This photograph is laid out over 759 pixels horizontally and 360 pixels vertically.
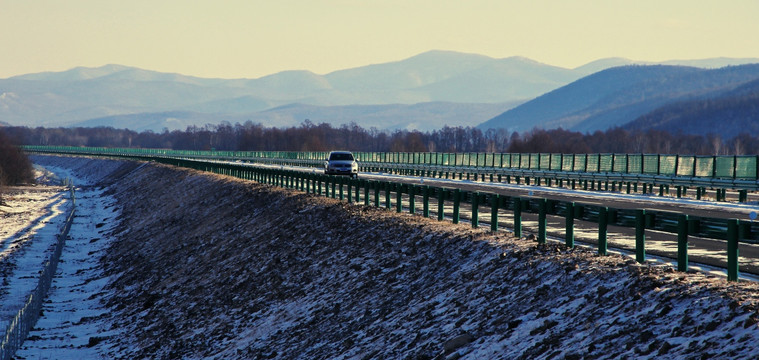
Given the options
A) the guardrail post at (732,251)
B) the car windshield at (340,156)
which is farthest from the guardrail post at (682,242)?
the car windshield at (340,156)

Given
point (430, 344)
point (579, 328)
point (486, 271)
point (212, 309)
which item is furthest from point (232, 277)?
point (579, 328)

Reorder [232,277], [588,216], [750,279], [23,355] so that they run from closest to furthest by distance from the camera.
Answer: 1. [750,279]
2. [588,216]
3. [23,355]
4. [232,277]

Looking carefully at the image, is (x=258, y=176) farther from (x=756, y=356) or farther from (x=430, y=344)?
(x=756, y=356)

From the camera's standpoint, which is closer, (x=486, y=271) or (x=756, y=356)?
(x=756, y=356)

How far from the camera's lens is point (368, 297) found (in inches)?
696

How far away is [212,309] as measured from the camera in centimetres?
2336

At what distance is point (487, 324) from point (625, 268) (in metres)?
2.14

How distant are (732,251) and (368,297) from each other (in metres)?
7.45

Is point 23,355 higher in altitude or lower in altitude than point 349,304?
lower

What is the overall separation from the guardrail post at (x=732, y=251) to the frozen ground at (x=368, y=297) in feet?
1.34

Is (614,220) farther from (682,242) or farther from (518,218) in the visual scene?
(518,218)

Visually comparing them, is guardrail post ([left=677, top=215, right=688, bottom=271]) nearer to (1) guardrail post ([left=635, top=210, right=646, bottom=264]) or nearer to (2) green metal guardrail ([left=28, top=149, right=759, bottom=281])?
(2) green metal guardrail ([left=28, top=149, right=759, bottom=281])

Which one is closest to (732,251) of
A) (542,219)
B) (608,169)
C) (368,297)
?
(542,219)

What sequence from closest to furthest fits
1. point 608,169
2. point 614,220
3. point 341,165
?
point 614,220, point 608,169, point 341,165
